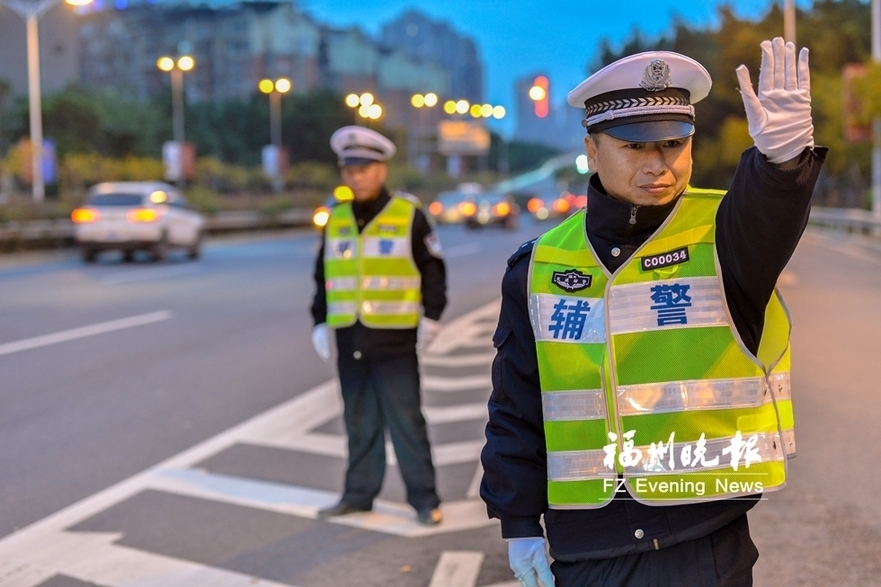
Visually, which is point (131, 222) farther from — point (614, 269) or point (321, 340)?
point (614, 269)

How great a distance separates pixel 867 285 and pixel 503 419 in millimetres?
16104

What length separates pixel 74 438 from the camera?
775 cm

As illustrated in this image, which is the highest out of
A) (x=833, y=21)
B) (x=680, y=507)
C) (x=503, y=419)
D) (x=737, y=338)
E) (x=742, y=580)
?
(x=833, y=21)

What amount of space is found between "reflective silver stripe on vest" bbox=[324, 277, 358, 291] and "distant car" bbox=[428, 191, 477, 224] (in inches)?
1349

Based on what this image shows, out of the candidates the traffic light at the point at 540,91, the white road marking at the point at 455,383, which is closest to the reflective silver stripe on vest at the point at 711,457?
the white road marking at the point at 455,383

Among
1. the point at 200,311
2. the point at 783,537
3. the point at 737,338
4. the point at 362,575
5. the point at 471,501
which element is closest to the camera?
the point at 737,338

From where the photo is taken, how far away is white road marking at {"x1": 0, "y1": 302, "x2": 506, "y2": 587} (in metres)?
5.03

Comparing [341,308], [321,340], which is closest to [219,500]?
[321,340]

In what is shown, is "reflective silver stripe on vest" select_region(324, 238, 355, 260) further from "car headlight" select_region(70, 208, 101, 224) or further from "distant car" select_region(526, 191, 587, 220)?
"distant car" select_region(526, 191, 587, 220)

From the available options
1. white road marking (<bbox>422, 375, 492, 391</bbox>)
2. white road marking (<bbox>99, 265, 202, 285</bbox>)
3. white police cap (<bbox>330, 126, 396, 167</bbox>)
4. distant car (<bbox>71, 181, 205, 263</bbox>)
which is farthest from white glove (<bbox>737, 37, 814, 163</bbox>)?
distant car (<bbox>71, 181, 205, 263</bbox>)

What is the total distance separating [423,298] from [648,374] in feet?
11.9

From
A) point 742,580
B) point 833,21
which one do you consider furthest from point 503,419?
point 833,21

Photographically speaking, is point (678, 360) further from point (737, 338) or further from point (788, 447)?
point (788, 447)

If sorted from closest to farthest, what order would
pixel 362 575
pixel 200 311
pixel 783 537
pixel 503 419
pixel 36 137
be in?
pixel 503 419, pixel 362 575, pixel 783 537, pixel 200 311, pixel 36 137
